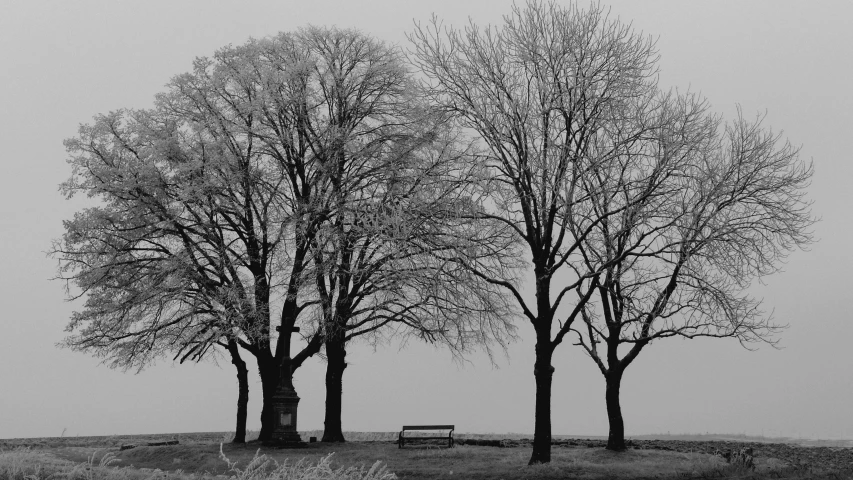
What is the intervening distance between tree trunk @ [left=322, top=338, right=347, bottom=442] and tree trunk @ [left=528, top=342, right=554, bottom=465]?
921cm

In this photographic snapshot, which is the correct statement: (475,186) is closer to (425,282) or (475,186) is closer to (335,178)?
(425,282)

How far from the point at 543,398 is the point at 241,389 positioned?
13.2 metres

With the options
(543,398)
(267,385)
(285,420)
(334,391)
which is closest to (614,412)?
(543,398)

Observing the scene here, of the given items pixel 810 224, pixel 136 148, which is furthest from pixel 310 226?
pixel 810 224

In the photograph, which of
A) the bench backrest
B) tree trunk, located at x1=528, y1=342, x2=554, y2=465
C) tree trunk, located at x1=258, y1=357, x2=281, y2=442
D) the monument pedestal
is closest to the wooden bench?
the bench backrest

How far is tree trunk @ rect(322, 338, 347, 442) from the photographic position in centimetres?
2688

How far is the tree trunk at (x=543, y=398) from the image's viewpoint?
1905 cm

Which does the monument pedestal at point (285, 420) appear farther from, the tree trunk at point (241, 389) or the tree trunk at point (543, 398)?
the tree trunk at point (543, 398)

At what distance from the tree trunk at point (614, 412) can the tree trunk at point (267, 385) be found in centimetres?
1125

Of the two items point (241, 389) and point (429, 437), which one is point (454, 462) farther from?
point (241, 389)

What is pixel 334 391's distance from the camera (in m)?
27.0

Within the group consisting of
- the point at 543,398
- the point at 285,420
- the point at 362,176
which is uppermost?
the point at 362,176

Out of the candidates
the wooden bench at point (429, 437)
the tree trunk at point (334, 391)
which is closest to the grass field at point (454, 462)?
the wooden bench at point (429, 437)

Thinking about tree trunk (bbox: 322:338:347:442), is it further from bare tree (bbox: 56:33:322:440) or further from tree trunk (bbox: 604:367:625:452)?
tree trunk (bbox: 604:367:625:452)
